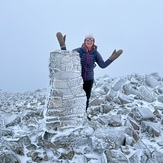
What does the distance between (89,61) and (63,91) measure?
0.97 meters

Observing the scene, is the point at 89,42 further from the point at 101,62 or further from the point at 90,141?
the point at 90,141

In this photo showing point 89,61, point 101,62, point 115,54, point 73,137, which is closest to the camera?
point 73,137

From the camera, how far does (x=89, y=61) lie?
5.02 m

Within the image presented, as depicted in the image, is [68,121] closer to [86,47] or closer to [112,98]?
[86,47]

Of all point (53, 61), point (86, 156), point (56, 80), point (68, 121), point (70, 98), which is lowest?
point (86, 156)

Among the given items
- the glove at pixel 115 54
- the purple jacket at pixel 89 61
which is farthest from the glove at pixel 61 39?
the glove at pixel 115 54

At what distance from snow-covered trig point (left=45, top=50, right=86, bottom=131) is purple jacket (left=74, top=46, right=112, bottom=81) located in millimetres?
472

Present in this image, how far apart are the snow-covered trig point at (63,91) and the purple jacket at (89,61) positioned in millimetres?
472

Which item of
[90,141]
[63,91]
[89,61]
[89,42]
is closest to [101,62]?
[89,61]

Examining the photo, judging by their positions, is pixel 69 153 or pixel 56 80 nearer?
pixel 69 153

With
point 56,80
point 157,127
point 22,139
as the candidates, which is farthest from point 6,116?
point 157,127

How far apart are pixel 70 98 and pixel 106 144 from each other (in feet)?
3.39

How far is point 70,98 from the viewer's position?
4484mm

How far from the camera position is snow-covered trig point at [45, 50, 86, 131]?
4.36 metres
